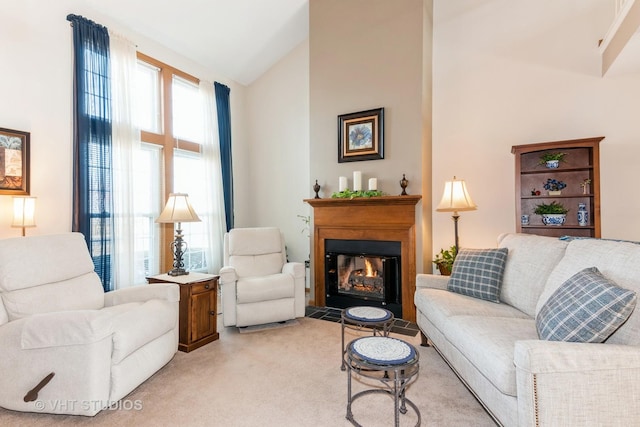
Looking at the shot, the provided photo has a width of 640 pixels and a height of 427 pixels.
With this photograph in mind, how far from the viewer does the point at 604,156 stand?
11.0 ft

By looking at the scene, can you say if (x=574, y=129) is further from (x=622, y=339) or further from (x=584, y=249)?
(x=622, y=339)

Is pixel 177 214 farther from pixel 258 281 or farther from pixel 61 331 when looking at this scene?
pixel 61 331

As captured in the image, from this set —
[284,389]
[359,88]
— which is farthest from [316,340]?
[359,88]

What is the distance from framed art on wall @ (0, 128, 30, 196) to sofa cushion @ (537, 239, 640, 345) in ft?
13.7

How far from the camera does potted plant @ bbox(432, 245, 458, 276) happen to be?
362 centimetres

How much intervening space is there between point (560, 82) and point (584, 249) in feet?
8.37

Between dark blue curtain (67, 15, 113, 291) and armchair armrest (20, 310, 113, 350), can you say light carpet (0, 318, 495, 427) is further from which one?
dark blue curtain (67, 15, 113, 291)

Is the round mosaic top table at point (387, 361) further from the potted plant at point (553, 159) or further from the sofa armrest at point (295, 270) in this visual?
the potted plant at point (553, 159)

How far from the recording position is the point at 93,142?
3309 millimetres

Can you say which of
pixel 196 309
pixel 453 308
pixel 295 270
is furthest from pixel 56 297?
pixel 453 308

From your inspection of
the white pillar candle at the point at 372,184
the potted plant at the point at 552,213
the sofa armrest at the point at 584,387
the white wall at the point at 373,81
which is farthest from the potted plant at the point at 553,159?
the sofa armrest at the point at 584,387

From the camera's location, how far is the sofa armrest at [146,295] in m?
2.54

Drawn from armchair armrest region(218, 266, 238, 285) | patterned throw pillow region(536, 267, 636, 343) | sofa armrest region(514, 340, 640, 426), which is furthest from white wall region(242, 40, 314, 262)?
sofa armrest region(514, 340, 640, 426)

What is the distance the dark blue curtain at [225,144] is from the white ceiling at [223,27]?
0.37m
